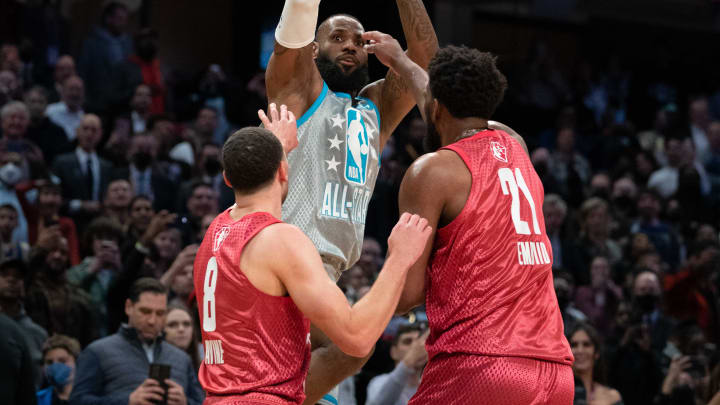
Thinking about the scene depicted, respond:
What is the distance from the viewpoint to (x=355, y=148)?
18.1ft

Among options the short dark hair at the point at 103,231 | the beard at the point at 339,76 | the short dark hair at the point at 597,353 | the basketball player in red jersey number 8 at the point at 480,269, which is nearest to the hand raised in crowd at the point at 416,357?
the short dark hair at the point at 597,353

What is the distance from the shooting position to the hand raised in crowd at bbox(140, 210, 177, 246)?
29.4 ft

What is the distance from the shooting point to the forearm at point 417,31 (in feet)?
18.3

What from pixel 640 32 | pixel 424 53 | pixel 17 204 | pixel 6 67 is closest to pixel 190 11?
pixel 6 67

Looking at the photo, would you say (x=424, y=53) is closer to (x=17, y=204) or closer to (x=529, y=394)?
(x=529, y=394)

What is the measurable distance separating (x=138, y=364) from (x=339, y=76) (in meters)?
2.73

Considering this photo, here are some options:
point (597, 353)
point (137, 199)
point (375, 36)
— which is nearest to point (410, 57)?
point (375, 36)

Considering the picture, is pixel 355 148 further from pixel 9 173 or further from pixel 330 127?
pixel 9 173

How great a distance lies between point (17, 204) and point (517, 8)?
439 inches

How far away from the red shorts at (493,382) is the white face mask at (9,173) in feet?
21.0

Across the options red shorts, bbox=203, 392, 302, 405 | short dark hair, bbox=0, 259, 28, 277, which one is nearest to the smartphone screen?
short dark hair, bbox=0, 259, 28, 277

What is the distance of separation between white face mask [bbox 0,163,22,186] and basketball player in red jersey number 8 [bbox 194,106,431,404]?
5.99 meters

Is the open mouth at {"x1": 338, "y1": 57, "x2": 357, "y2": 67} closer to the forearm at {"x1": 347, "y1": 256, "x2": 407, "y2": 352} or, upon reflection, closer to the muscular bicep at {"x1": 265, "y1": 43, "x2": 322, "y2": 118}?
the muscular bicep at {"x1": 265, "y1": 43, "x2": 322, "y2": 118}

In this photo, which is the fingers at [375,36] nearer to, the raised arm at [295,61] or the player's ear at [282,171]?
the raised arm at [295,61]
